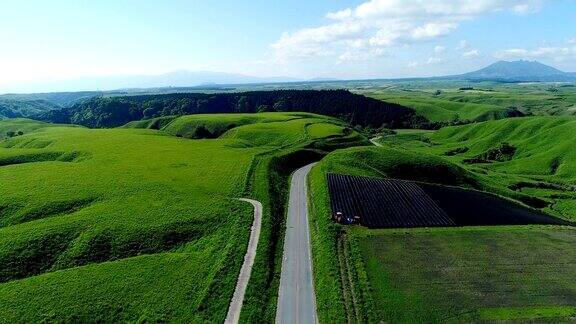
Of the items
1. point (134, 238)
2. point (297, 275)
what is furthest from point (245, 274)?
point (134, 238)

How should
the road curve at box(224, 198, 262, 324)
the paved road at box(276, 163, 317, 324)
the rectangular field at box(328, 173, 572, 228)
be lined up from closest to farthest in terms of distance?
the road curve at box(224, 198, 262, 324)
the paved road at box(276, 163, 317, 324)
the rectangular field at box(328, 173, 572, 228)

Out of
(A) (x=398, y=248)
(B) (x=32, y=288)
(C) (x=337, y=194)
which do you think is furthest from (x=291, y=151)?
(B) (x=32, y=288)

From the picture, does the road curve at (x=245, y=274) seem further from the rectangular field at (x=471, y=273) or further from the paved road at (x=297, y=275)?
the rectangular field at (x=471, y=273)

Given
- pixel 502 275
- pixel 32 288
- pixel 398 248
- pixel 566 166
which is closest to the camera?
pixel 32 288

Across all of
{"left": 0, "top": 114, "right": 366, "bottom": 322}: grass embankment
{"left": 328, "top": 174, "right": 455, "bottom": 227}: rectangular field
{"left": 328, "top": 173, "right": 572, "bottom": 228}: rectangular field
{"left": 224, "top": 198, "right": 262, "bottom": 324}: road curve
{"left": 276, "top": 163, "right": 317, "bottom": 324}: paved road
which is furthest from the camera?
{"left": 328, "top": 173, "right": 572, "bottom": 228}: rectangular field

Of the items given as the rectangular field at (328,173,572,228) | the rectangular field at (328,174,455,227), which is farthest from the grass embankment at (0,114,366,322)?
the rectangular field at (328,173,572,228)

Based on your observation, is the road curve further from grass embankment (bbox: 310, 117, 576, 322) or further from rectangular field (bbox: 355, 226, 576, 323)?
rectangular field (bbox: 355, 226, 576, 323)

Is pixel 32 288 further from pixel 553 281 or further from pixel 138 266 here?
pixel 553 281
